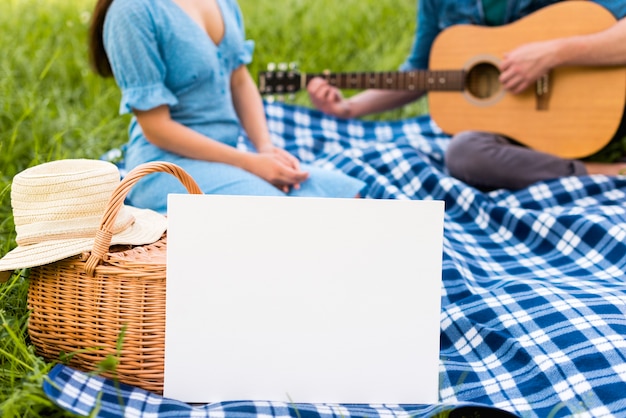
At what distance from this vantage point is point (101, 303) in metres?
1.25

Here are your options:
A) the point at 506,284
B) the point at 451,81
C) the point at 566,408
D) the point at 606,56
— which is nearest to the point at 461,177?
the point at 451,81

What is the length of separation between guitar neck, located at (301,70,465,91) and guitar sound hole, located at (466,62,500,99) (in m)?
0.08

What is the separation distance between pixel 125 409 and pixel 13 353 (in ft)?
0.99

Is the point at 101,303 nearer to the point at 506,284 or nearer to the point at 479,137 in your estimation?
→ the point at 506,284

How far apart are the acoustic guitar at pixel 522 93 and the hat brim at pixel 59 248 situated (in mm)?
1529

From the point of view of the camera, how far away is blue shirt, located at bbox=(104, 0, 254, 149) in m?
1.74

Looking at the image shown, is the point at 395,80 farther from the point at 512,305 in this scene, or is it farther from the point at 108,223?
the point at 108,223

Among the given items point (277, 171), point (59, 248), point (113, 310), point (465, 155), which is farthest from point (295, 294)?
point (465, 155)

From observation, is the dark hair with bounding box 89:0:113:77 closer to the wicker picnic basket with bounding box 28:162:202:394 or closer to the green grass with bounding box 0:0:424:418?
the green grass with bounding box 0:0:424:418

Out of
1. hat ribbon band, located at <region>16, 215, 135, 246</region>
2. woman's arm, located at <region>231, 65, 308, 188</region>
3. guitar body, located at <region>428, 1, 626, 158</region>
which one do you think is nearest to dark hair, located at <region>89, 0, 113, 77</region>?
woman's arm, located at <region>231, 65, 308, 188</region>

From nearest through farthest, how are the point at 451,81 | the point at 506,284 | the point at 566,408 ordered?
the point at 566,408 < the point at 506,284 < the point at 451,81

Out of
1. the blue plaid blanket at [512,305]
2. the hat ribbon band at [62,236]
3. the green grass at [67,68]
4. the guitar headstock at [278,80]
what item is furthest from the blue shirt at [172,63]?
the guitar headstock at [278,80]

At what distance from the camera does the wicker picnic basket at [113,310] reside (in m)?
1.24

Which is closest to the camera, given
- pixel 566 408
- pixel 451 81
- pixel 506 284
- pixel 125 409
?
pixel 125 409
